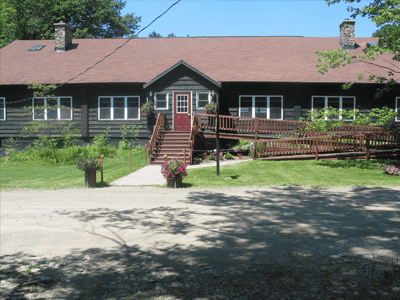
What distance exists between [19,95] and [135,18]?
29257mm

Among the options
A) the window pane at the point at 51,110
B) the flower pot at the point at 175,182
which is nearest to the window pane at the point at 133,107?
the window pane at the point at 51,110

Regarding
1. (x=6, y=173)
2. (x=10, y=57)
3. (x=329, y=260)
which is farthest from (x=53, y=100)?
(x=329, y=260)

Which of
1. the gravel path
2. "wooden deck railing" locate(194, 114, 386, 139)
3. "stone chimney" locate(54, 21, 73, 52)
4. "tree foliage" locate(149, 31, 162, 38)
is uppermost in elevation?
"tree foliage" locate(149, 31, 162, 38)

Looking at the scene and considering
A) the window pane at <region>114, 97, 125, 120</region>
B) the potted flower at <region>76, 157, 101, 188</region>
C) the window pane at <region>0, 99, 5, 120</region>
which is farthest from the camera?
the window pane at <region>0, 99, 5, 120</region>

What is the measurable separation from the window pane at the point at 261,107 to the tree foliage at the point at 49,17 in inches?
960

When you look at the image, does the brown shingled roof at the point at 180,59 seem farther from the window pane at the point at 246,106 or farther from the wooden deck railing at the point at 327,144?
the wooden deck railing at the point at 327,144

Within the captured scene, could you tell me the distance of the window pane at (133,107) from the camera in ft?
77.3

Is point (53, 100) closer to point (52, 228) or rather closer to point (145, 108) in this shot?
point (145, 108)

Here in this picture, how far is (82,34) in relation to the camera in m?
38.8

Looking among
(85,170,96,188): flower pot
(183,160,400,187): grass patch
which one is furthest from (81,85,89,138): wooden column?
(183,160,400,187): grass patch

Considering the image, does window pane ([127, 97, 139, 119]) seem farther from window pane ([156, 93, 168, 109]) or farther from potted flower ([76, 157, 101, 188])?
potted flower ([76, 157, 101, 188])

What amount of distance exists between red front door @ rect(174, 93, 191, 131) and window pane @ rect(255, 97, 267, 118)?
4.45m

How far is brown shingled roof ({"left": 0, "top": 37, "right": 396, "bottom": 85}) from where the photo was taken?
2267cm

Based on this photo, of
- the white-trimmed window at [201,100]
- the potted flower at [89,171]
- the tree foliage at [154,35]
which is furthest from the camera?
the tree foliage at [154,35]
